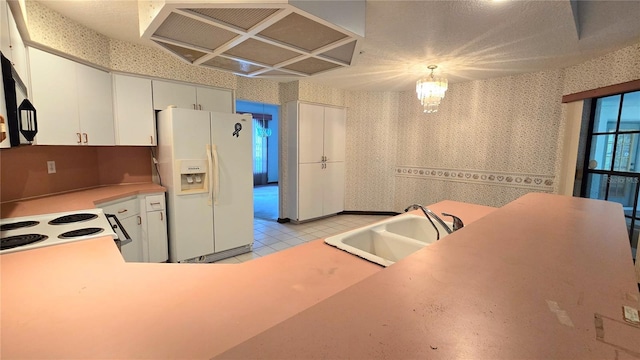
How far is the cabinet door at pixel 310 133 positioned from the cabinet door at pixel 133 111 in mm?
2151

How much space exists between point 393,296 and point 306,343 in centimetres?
24

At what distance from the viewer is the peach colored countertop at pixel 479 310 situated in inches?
17.1

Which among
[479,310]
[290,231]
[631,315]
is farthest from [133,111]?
[631,315]

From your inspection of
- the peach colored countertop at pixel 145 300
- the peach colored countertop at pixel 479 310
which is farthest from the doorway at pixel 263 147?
the peach colored countertop at pixel 479 310

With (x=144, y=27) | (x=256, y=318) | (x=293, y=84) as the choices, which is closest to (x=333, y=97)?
(x=293, y=84)

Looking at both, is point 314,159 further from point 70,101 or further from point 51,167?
point 51,167

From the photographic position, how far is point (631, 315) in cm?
55

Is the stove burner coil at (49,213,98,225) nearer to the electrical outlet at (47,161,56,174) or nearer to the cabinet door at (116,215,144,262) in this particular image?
the cabinet door at (116,215,144,262)

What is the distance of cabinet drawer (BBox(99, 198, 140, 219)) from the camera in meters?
2.47

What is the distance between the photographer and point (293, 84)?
4449 mm

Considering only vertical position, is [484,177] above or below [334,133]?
below

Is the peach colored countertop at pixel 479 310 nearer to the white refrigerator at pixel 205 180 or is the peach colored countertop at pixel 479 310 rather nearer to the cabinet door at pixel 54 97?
the white refrigerator at pixel 205 180

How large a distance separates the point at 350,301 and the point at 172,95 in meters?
3.37

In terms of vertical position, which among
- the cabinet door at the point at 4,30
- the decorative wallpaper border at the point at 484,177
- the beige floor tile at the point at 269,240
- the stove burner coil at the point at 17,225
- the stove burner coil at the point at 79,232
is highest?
the cabinet door at the point at 4,30
